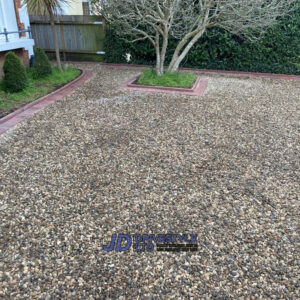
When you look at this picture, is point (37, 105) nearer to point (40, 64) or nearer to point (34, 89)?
point (34, 89)

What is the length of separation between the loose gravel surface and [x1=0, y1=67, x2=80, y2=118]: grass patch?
0.82 meters

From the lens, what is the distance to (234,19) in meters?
7.92

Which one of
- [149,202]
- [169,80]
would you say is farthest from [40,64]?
[149,202]

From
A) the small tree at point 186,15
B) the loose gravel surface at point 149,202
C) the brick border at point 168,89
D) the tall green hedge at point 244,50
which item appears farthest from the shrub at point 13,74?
the tall green hedge at point 244,50

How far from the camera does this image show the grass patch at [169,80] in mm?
7930

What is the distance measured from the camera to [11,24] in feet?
28.7

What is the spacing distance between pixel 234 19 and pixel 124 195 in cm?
661

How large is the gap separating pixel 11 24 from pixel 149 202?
8112 mm

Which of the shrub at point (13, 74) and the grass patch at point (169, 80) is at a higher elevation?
the shrub at point (13, 74)

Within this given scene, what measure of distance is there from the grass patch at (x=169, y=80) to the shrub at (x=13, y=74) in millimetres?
3039

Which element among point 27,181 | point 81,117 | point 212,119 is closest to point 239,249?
point 27,181

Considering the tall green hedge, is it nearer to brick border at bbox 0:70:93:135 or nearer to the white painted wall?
brick border at bbox 0:70:93:135

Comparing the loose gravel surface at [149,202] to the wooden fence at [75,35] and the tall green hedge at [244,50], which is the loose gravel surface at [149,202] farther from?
the wooden fence at [75,35]

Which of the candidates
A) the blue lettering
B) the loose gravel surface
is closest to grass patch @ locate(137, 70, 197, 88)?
the loose gravel surface
